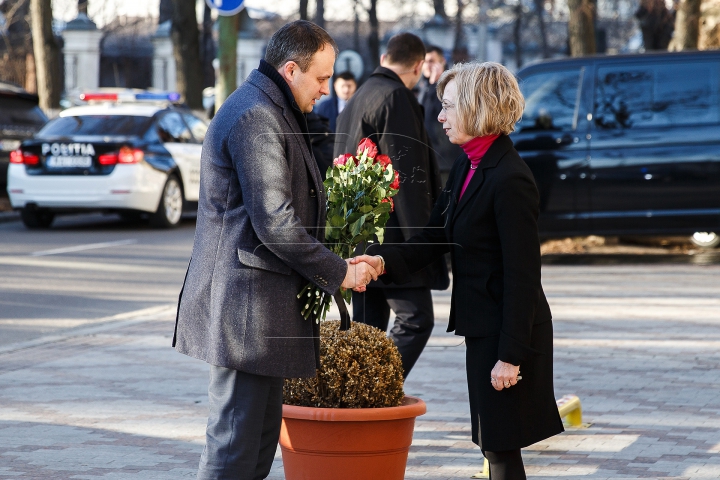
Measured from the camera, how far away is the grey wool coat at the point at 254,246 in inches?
130

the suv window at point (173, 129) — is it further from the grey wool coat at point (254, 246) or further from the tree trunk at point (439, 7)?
the tree trunk at point (439, 7)

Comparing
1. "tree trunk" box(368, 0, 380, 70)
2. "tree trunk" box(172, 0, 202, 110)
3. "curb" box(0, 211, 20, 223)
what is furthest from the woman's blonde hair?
"tree trunk" box(368, 0, 380, 70)

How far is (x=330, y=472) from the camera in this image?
3938 mm

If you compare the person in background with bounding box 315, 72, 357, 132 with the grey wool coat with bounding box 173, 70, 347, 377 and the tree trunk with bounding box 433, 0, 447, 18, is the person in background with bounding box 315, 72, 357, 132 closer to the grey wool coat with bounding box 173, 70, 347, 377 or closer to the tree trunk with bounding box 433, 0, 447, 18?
the grey wool coat with bounding box 173, 70, 347, 377

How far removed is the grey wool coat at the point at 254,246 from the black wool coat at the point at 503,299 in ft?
1.62

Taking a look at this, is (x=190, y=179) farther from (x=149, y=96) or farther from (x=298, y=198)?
(x=298, y=198)

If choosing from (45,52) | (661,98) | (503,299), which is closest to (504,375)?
(503,299)

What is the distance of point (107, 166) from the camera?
1444 centimetres

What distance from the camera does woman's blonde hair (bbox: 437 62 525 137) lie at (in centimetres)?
365

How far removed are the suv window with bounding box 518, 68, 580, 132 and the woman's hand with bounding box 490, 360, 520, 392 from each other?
296 inches

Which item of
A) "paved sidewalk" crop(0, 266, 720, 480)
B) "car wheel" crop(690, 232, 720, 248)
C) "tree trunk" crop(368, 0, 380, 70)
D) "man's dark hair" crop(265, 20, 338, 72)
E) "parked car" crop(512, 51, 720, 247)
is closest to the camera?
"man's dark hair" crop(265, 20, 338, 72)

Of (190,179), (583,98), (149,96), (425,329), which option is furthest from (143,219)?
(425,329)

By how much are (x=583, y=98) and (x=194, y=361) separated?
5.58 m

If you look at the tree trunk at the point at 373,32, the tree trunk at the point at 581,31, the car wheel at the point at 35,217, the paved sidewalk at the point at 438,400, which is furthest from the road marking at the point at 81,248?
the tree trunk at the point at 373,32
